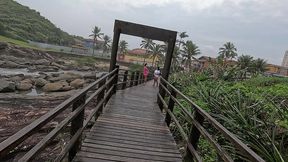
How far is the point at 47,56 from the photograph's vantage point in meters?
65.6

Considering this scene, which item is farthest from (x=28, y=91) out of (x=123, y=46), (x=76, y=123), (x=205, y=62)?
(x=123, y=46)

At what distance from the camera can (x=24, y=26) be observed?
102 m

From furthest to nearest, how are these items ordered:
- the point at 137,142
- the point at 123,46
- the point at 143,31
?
the point at 123,46 → the point at 143,31 → the point at 137,142

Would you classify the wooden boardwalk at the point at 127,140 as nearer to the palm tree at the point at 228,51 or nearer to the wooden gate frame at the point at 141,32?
the wooden gate frame at the point at 141,32

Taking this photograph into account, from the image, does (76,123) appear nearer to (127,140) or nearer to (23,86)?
(127,140)

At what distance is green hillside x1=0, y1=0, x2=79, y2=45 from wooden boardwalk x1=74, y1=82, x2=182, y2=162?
79.2 meters

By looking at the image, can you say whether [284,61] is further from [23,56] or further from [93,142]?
[93,142]

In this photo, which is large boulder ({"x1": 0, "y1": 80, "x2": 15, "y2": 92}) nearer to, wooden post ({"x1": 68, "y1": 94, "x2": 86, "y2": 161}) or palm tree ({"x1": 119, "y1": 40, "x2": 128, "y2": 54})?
wooden post ({"x1": 68, "y1": 94, "x2": 86, "y2": 161})

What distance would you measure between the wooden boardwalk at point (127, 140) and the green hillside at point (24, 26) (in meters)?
79.2

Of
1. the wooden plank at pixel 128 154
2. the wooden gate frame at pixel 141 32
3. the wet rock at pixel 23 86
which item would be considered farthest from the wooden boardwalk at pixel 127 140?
the wet rock at pixel 23 86

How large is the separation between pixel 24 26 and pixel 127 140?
105722mm

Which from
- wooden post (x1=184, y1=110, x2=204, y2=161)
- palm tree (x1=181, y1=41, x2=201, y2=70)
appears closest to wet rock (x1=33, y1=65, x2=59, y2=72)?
palm tree (x1=181, y1=41, x2=201, y2=70)

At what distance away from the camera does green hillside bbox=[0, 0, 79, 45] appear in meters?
90.5

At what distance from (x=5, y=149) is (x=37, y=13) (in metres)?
145
